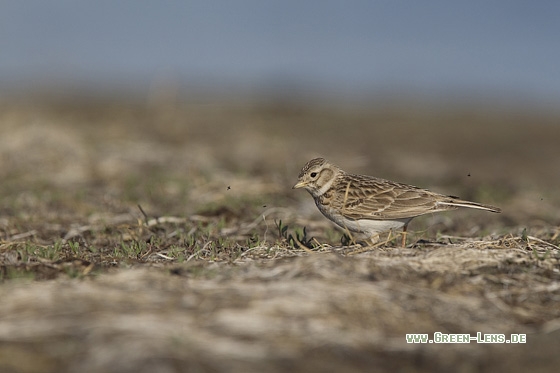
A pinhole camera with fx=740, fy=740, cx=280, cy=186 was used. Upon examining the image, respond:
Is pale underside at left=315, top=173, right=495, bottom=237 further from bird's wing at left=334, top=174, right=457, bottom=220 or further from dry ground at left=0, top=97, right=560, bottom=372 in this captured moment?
dry ground at left=0, top=97, right=560, bottom=372

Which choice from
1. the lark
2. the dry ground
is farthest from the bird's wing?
the dry ground

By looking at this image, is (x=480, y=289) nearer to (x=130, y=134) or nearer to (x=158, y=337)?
(x=158, y=337)

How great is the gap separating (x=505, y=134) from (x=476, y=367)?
29.4 m

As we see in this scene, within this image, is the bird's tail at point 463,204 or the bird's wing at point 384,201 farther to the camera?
the bird's wing at point 384,201

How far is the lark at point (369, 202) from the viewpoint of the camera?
814 centimetres

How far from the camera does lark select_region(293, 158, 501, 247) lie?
8141 millimetres

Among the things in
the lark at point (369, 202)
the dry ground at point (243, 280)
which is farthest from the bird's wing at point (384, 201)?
the dry ground at point (243, 280)

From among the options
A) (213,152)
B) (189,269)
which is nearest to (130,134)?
(213,152)

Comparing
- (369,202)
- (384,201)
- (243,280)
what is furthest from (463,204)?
(243,280)

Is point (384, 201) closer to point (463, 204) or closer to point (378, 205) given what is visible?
point (378, 205)

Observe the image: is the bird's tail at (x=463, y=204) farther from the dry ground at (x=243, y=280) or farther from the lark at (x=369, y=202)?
the dry ground at (x=243, y=280)

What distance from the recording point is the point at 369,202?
328 inches

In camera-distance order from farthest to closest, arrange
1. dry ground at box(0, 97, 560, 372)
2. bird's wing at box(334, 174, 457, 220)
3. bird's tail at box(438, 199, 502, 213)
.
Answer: bird's wing at box(334, 174, 457, 220)
bird's tail at box(438, 199, 502, 213)
dry ground at box(0, 97, 560, 372)

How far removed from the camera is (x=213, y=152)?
20.1 metres
